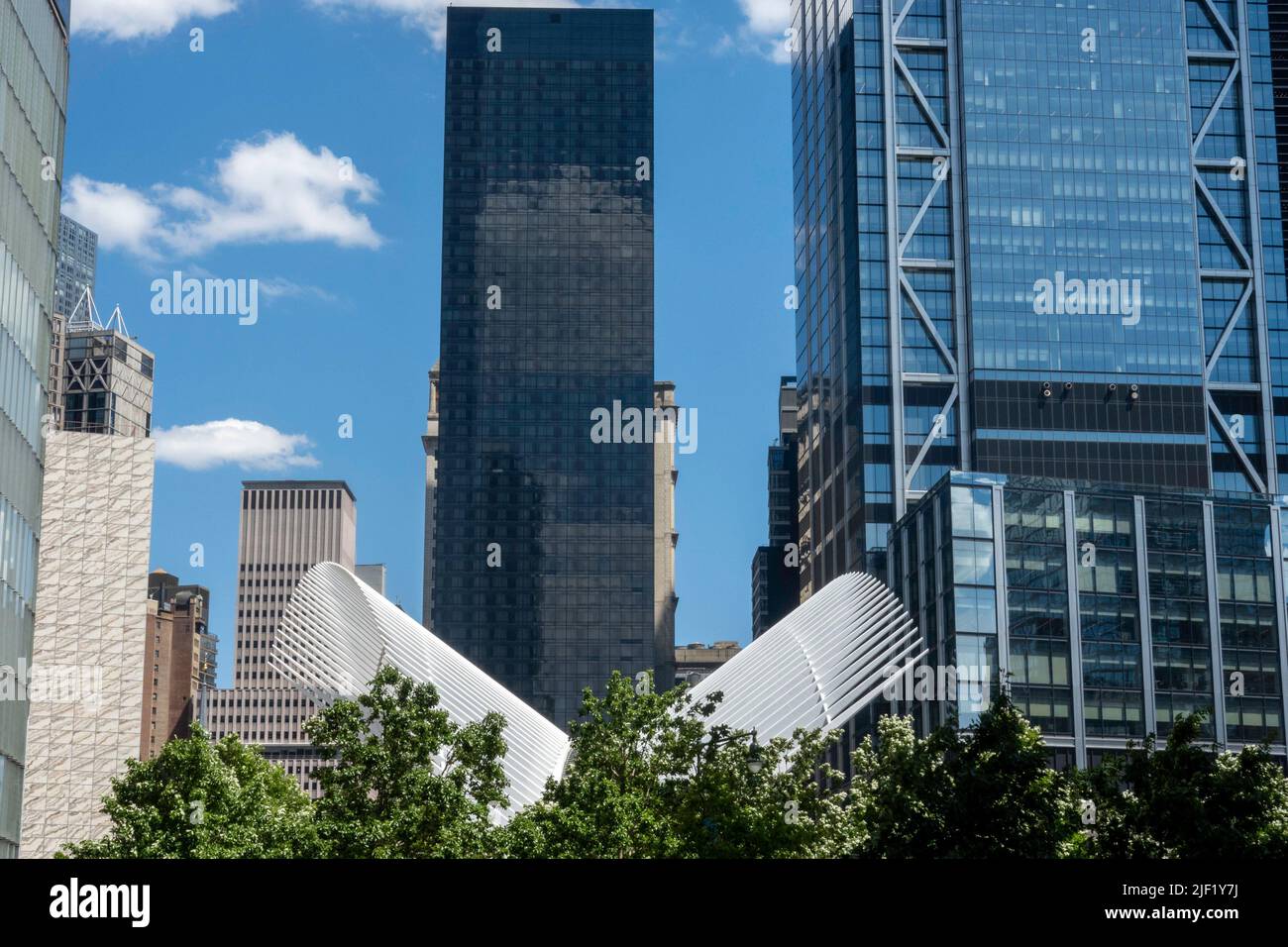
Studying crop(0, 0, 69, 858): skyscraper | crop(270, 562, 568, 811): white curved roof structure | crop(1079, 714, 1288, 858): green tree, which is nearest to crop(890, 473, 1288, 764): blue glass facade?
crop(270, 562, 568, 811): white curved roof structure

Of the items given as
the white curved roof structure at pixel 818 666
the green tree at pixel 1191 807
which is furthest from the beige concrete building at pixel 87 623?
the green tree at pixel 1191 807

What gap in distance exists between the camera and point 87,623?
159125 mm

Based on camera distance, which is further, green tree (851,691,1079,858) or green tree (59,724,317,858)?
green tree (59,724,317,858)

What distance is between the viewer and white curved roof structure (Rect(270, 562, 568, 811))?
59.5 meters

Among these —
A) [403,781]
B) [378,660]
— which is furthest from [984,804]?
[378,660]

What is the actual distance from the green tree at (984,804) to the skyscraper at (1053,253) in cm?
11235

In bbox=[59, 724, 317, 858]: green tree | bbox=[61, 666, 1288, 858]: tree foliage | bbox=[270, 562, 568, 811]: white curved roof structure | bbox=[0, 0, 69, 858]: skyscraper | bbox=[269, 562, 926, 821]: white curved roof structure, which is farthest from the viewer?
bbox=[269, 562, 926, 821]: white curved roof structure

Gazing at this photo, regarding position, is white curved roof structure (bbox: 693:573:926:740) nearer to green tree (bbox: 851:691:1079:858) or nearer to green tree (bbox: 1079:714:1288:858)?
green tree (bbox: 1079:714:1288:858)

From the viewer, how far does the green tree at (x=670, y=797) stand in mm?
41812

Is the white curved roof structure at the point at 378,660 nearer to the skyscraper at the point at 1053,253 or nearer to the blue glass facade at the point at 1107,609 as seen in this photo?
the blue glass facade at the point at 1107,609

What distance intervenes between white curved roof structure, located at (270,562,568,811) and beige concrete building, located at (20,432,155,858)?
8924 cm
